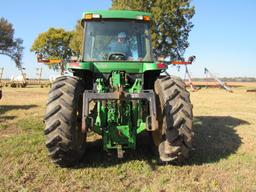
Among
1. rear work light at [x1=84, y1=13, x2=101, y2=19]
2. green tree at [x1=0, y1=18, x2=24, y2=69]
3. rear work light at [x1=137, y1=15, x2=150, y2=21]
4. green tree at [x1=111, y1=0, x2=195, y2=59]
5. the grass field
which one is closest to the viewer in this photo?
the grass field

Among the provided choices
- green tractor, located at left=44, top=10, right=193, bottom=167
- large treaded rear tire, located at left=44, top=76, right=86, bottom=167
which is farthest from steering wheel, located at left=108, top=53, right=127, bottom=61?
large treaded rear tire, located at left=44, top=76, right=86, bottom=167

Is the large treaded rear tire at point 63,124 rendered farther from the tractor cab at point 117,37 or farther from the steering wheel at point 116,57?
the tractor cab at point 117,37

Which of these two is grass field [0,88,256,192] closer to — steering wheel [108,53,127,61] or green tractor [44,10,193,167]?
green tractor [44,10,193,167]

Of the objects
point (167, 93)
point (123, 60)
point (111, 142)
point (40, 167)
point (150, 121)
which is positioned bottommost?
point (40, 167)

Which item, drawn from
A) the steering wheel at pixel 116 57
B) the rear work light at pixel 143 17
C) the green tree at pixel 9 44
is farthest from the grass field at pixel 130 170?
the green tree at pixel 9 44

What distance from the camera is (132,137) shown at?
19.7 ft

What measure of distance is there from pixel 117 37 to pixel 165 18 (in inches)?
1040

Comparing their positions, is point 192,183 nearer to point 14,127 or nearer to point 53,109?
point 53,109

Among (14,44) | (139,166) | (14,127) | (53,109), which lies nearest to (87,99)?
(53,109)

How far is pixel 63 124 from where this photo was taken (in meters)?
5.64

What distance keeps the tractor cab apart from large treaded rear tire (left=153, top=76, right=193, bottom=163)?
51.0 inches

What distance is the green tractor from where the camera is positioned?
5.69 m

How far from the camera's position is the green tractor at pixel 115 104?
5688mm

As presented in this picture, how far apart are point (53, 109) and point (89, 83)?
1.52m
